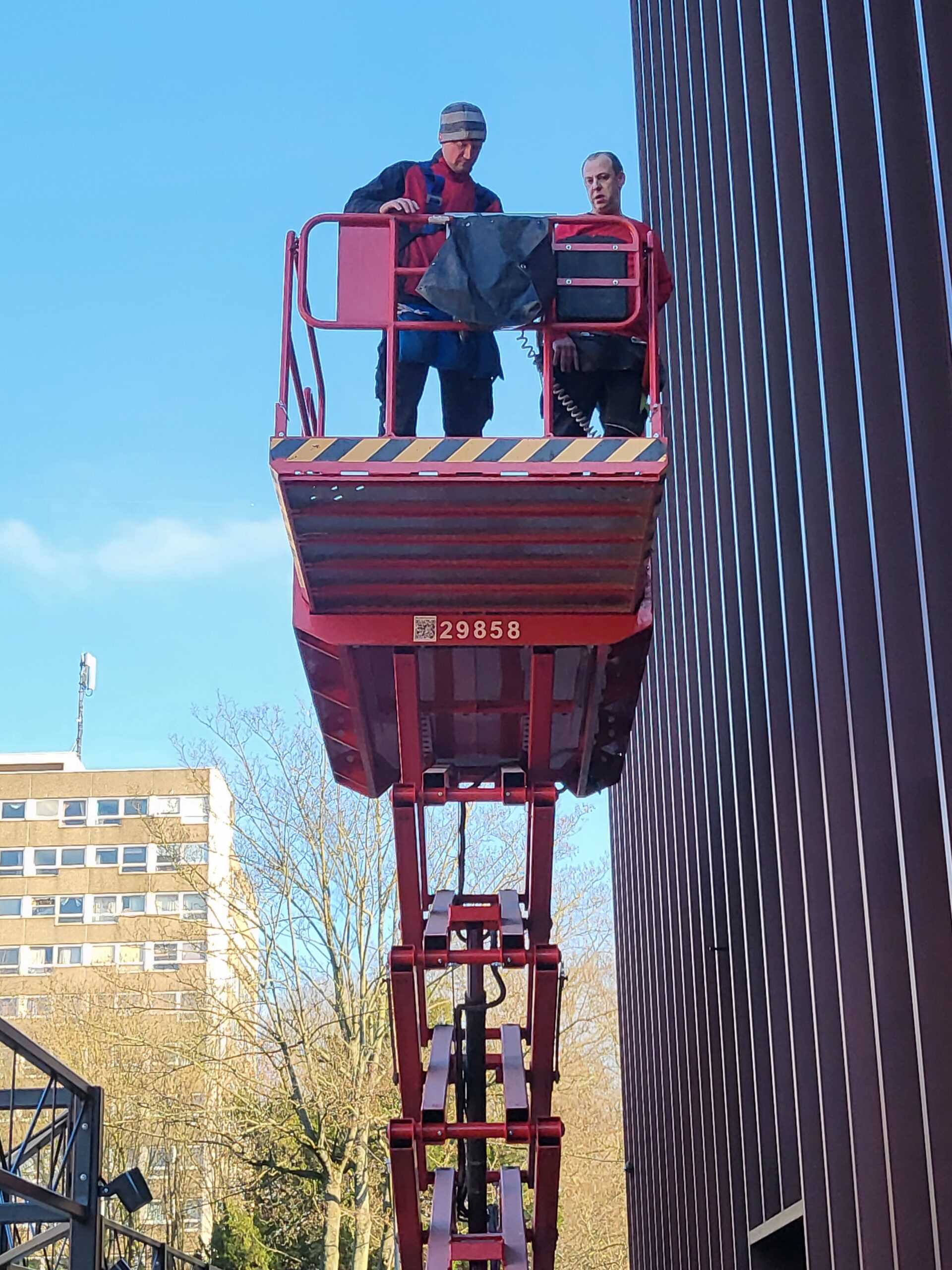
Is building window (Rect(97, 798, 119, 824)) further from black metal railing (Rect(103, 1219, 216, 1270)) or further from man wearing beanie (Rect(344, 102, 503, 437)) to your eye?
man wearing beanie (Rect(344, 102, 503, 437))

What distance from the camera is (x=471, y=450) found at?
6441mm

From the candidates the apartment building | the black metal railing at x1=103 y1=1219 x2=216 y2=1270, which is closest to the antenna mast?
the apartment building

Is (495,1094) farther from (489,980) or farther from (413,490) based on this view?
(413,490)

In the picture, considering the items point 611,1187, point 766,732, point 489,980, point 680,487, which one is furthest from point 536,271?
point 611,1187

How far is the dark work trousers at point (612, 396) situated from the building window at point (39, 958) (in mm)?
59630

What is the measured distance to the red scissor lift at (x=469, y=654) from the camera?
648 centimetres

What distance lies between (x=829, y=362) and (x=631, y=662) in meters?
2.16

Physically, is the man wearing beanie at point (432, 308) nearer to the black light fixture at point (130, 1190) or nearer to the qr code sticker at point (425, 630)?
the qr code sticker at point (425, 630)

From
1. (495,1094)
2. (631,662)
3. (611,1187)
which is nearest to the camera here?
(631,662)

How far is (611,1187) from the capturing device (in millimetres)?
31391

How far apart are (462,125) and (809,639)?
333cm

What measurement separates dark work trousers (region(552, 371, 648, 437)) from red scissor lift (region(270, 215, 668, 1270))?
2.14 ft

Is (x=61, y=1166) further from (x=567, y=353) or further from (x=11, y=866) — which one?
(x=11, y=866)

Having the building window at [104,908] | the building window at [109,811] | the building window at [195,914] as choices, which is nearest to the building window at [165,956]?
the building window at [195,914]
